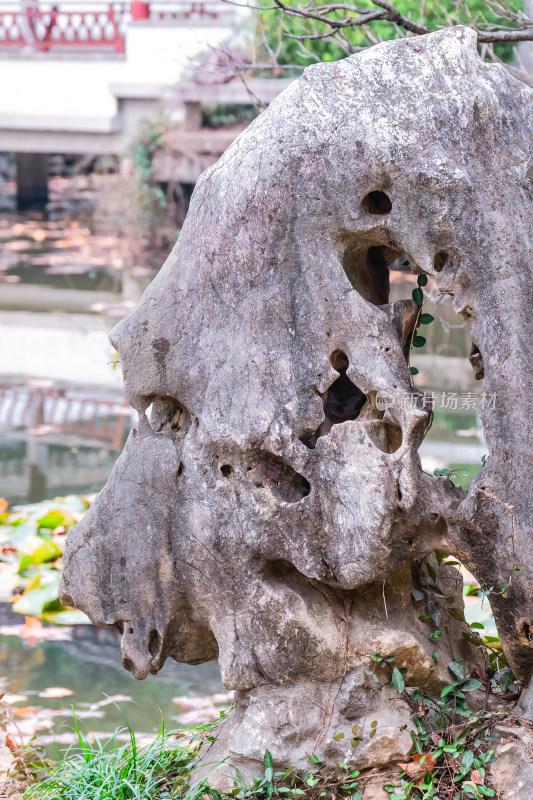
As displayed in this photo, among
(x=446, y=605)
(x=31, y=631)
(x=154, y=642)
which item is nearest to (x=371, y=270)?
(x=446, y=605)

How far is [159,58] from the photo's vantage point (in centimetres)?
1372

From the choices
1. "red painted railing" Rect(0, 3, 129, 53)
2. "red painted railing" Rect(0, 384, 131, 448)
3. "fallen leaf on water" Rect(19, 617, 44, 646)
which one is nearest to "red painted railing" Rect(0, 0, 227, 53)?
"red painted railing" Rect(0, 3, 129, 53)

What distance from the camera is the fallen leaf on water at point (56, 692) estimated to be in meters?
3.91

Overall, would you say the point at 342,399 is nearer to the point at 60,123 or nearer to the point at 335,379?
the point at 335,379

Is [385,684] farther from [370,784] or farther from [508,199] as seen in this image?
[508,199]

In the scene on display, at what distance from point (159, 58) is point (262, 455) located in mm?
12335

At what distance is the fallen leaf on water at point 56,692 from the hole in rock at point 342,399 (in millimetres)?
1929

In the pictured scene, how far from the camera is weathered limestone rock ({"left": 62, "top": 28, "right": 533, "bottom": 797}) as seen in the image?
2.45 m

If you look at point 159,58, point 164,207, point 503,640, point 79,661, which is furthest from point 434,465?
point 159,58

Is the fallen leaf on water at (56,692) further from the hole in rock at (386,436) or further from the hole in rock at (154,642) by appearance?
the hole in rock at (386,436)

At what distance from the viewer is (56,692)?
3930 millimetres

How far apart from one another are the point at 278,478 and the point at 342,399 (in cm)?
35

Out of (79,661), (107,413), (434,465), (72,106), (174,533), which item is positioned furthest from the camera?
(72,106)

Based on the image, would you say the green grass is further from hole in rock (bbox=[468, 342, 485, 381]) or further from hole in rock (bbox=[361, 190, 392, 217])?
hole in rock (bbox=[361, 190, 392, 217])
